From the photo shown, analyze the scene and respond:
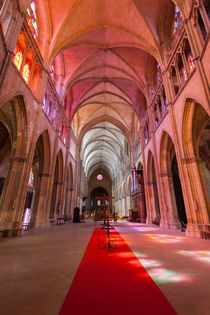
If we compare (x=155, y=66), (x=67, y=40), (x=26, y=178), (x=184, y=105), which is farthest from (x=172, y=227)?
(x=67, y=40)

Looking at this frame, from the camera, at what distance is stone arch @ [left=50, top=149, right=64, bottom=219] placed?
1451 centimetres

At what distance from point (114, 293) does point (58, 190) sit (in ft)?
46.6

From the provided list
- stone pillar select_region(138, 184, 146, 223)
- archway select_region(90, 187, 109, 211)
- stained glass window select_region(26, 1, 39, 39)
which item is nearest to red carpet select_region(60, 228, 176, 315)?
stained glass window select_region(26, 1, 39, 39)

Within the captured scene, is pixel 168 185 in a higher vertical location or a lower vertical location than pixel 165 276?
higher

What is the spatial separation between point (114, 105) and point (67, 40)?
1195 cm

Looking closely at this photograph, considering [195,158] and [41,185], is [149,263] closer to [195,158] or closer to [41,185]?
[195,158]

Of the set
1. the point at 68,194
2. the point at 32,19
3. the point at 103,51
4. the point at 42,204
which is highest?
the point at 103,51

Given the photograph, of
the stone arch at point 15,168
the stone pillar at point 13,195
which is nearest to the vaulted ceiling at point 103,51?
the stone arch at point 15,168

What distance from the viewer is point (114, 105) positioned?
22734 mm

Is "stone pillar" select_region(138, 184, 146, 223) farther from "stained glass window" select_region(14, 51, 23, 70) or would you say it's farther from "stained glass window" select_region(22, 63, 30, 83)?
"stained glass window" select_region(14, 51, 23, 70)

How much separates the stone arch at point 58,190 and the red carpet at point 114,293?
12425mm

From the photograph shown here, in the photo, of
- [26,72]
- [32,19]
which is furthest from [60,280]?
[32,19]

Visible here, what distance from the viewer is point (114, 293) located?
2.13 m

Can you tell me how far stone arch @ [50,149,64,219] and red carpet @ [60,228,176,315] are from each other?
12.4 meters
